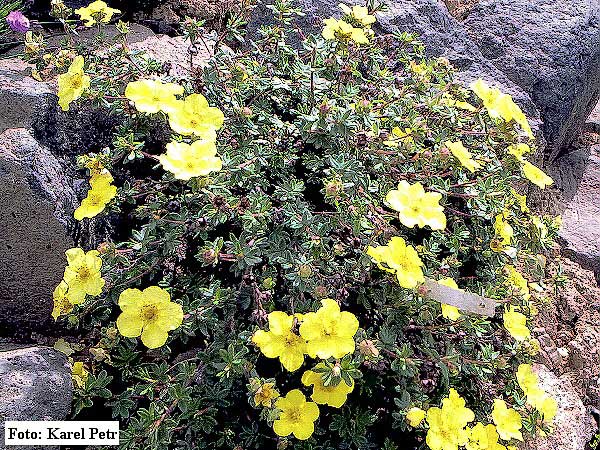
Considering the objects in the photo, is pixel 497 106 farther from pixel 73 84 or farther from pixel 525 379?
pixel 73 84

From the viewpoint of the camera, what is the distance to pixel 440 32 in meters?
3.38

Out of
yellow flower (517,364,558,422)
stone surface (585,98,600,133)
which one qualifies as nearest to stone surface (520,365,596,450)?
yellow flower (517,364,558,422)

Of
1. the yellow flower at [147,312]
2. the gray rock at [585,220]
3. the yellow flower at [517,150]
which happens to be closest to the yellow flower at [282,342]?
the yellow flower at [147,312]

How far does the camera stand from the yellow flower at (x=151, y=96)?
71.5 inches

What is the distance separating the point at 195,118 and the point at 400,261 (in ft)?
2.32

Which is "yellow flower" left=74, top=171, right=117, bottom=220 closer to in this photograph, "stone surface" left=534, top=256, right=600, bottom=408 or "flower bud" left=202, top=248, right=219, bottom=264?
"flower bud" left=202, top=248, right=219, bottom=264

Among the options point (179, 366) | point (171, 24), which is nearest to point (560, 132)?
point (171, 24)

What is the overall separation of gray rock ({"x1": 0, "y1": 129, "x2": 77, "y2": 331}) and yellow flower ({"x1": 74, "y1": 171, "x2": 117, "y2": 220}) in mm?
318

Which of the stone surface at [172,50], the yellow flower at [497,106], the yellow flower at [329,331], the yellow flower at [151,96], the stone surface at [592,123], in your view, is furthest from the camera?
the stone surface at [592,123]

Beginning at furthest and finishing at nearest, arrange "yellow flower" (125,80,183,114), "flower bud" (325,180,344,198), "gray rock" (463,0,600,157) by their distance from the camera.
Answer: "gray rock" (463,0,600,157), "yellow flower" (125,80,183,114), "flower bud" (325,180,344,198)

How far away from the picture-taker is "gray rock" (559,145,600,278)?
3.18 meters

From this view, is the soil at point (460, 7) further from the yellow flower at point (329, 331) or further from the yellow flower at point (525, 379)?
the yellow flower at point (329, 331)

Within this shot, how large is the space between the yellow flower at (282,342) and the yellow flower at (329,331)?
4 centimetres

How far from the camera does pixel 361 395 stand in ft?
6.15
